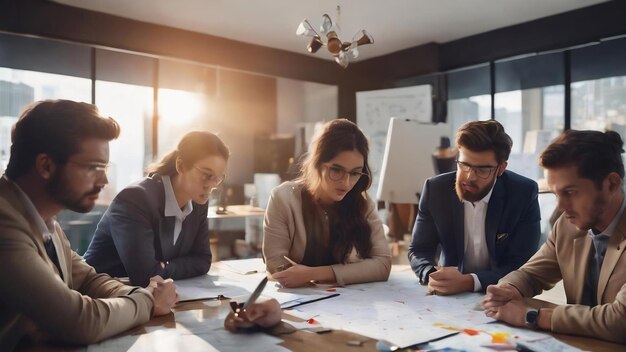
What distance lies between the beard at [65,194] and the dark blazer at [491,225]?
1.30 meters

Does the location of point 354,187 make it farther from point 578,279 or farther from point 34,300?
point 34,300

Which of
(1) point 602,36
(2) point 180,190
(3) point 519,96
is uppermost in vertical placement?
(1) point 602,36

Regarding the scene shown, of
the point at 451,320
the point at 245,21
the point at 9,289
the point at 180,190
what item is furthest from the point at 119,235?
the point at 245,21

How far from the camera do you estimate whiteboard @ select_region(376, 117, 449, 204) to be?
4.24m

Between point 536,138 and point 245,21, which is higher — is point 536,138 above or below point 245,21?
below

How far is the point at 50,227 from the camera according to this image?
1.36m

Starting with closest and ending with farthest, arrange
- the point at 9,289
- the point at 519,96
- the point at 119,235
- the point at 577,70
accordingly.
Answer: the point at 9,289
the point at 119,235
the point at 577,70
the point at 519,96

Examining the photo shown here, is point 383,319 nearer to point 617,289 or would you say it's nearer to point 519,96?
point 617,289

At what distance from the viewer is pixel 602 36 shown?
404 centimetres

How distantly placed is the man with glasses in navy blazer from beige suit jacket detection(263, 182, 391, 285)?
15 cm

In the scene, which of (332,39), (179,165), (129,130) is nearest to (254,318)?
(179,165)

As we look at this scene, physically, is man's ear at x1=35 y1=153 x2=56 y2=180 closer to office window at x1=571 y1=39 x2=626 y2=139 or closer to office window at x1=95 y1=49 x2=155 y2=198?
office window at x1=95 y1=49 x2=155 y2=198

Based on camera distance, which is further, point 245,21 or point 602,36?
point 245,21

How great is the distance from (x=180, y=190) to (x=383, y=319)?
3.60 feet
